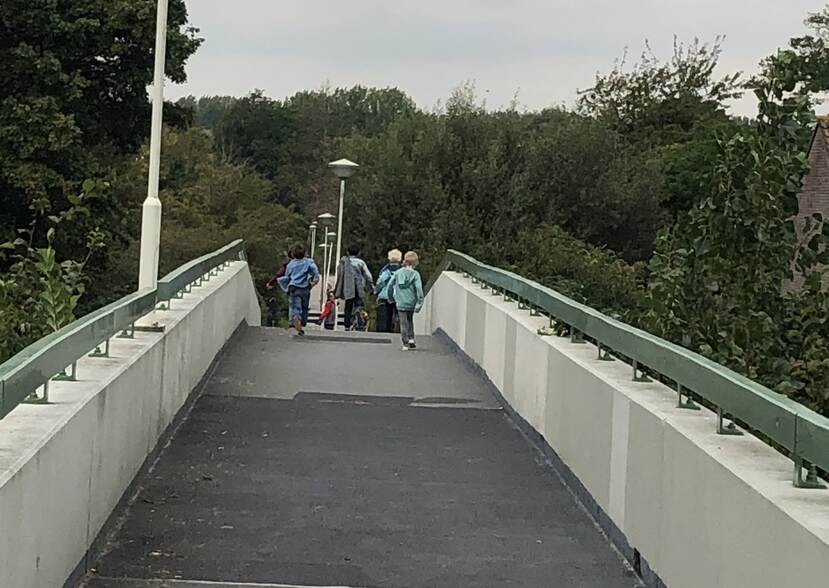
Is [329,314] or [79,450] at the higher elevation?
[79,450]

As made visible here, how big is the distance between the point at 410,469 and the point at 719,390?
3.90 metres

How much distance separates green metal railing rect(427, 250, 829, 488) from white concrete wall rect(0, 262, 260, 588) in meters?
2.46

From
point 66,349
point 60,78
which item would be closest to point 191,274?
point 66,349

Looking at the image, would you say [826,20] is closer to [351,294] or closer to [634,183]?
[634,183]

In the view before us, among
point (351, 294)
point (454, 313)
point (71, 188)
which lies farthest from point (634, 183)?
point (454, 313)

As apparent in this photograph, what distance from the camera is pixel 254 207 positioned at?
7375 centimetres

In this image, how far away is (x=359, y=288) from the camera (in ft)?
71.7

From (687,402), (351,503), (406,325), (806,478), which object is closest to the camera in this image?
(806,478)

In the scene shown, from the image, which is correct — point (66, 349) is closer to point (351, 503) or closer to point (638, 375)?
point (351, 503)

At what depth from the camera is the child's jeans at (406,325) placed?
643 inches

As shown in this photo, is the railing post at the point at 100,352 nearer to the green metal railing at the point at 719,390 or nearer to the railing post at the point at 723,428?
the green metal railing at the point at 719,390

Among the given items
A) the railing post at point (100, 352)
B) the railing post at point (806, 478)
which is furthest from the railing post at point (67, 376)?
the railing post at point (806, 478)

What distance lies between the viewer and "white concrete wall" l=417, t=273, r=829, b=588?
13.8 ft

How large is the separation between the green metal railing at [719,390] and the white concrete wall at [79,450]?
2.46 metres
